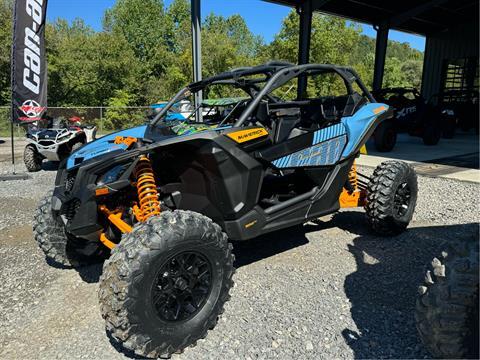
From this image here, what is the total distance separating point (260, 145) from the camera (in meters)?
3.36

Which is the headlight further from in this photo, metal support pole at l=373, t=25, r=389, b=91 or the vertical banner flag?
metal support pole at l=373, t=25, r=389, b=91

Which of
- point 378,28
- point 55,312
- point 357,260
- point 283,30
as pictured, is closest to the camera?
point 55,312

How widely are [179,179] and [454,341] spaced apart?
2.20 metres

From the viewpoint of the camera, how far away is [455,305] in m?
2.04

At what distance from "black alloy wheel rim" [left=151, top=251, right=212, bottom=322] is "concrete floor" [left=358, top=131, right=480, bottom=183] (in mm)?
6473

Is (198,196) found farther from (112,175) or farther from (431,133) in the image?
(431,133)

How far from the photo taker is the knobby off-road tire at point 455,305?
2020 mm

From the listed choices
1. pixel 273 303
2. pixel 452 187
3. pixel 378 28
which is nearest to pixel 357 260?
pixel 273 303

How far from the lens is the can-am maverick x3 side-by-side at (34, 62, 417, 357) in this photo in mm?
2508

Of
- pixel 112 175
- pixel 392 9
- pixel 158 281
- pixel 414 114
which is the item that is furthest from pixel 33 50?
pixel 392 9

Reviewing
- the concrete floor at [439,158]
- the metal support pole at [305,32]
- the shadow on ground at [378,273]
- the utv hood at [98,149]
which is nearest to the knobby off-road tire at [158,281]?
the shadow on ground at [378,273]

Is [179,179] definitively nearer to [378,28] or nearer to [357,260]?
[357,260]

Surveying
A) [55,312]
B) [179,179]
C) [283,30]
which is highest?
[283,30]

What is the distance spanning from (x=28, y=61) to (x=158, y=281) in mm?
7474
